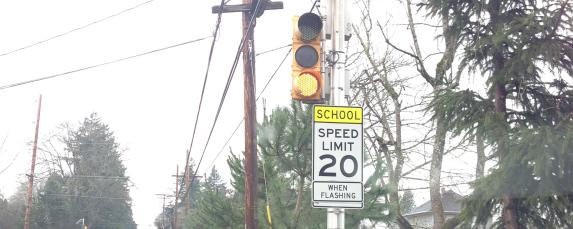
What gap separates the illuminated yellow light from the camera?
623 centimetres

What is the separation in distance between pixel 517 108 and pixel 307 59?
16.2ft

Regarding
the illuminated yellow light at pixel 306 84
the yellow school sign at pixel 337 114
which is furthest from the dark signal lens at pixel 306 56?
the yellow school sign at pixel 337 114

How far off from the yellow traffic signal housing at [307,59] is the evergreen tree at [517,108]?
3685 millimetres

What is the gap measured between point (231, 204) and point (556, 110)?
34.9 ft

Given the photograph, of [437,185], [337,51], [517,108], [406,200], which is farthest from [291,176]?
[337,51]

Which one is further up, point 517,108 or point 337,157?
point 517,108

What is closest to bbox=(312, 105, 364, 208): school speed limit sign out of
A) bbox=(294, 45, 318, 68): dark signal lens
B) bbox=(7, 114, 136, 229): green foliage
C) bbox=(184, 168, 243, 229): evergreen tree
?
bbox=(294, 45, 318, 68): dark signal lens

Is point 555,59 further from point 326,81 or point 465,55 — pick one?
point 326,81

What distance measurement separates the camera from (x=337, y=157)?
6.04m

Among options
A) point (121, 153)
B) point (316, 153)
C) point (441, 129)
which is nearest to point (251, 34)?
point (441, 129)

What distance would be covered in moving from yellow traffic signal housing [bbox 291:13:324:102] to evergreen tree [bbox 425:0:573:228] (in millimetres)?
3685

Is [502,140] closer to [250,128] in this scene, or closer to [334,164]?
[334,164]

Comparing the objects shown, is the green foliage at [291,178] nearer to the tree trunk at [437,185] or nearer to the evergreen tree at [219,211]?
the tree trunk at [437,185]

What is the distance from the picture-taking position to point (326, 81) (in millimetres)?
6543
